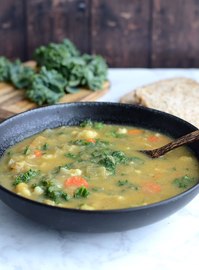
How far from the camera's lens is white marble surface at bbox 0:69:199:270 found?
2.13m

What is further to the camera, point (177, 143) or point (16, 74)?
point (16, 74)

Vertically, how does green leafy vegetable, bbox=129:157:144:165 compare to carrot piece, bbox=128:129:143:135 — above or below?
above

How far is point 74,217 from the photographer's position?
2.03 metres

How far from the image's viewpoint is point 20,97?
3.55m

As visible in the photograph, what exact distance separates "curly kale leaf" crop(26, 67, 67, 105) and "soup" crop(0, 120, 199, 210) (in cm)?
60

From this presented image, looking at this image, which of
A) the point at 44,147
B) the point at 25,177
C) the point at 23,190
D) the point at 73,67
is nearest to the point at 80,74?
the point at 73,67

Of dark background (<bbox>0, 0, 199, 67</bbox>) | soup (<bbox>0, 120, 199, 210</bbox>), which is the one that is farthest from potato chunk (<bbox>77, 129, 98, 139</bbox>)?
dark background (<bbox>0, 0, 199, 67</bbox>)

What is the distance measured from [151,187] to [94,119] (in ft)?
2.33

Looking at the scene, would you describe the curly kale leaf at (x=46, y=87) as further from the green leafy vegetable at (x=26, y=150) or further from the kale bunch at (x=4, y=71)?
Result: the green leafy vegetable at (x=26, y=150)

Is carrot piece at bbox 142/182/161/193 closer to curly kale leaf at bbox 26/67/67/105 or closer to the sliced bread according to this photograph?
the sliced bread

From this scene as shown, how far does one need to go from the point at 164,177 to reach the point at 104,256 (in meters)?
0.44

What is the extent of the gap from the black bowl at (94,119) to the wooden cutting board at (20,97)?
1.63 feet

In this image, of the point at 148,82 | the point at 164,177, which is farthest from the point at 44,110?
the point at 148,82

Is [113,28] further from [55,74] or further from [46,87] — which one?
[46,87]
